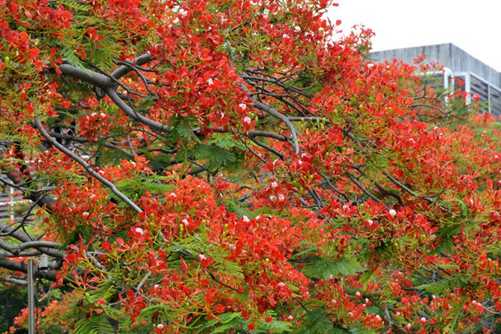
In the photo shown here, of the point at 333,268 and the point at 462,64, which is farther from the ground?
the point at 462,64

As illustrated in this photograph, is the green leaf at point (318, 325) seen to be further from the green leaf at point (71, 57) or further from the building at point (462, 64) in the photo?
the building at point (462, 64)

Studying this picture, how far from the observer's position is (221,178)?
6.68m

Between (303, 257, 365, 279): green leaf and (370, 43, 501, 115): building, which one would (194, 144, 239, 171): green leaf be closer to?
(303, 257, 365, 279): green leaf

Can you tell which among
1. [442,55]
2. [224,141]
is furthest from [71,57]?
[442,55]

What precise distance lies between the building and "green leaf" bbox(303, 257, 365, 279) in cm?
1602

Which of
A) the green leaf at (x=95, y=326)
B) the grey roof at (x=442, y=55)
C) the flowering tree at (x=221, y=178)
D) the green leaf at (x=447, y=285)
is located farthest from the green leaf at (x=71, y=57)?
the grey roof at (x=442, y=55)

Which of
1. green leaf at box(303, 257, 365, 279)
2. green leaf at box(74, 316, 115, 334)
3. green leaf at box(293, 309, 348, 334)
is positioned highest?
green leaf at box(303, 257, 365, 279)

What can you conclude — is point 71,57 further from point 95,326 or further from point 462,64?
point 462,64

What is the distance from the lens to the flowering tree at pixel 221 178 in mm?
4223

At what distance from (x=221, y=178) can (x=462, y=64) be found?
1728 centimetres

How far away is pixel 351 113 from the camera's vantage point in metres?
5.68

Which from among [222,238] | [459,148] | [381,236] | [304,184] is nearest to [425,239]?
[381,236]

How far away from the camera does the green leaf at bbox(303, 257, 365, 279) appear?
5277mm

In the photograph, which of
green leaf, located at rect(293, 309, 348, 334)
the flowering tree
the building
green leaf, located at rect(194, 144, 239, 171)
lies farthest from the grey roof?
green leaf, located at rect(194, 144, 239, 171)
